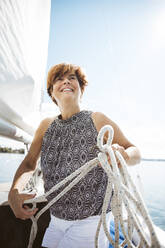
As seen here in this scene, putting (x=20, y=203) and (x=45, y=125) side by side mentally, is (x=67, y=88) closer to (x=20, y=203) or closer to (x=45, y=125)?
(x=45, y=125)

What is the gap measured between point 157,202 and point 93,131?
1049 centimetres

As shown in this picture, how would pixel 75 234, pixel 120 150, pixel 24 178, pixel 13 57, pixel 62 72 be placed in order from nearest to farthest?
pixel 120 150 < pixel 75 234 < pixel 24 178 < pixel 62 72 < pixel 13 57

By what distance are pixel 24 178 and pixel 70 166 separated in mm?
237

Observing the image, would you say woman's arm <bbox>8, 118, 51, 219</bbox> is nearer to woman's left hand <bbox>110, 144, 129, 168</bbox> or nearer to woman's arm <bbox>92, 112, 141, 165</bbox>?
woman's arm <bbox>92, 112, 141, 165</bbox>

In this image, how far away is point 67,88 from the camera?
32.1 inches

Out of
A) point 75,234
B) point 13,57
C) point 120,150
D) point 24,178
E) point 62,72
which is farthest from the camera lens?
point 13,57

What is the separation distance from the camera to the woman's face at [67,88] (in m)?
0.81

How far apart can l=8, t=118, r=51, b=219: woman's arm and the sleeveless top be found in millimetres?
78

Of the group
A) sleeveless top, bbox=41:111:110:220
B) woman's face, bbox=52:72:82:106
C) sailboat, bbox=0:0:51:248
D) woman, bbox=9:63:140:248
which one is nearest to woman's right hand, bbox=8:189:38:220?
woman, bbox=9:63:140:248

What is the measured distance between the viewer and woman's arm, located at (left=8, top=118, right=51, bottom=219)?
2.18 ft

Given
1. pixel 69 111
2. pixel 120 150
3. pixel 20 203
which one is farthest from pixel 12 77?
pixel 120 150

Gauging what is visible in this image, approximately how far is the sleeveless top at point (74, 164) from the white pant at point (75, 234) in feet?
0.08

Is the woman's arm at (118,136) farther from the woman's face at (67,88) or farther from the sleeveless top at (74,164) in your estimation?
the woman's face at (67,88)

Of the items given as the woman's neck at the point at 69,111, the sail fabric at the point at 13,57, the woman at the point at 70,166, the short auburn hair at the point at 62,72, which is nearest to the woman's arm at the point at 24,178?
the woman at the point at 70,166
